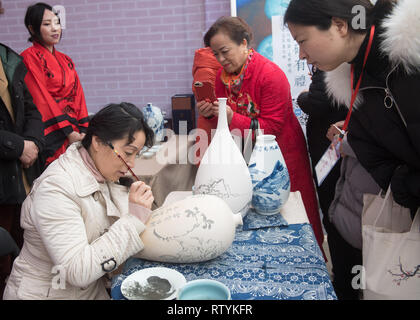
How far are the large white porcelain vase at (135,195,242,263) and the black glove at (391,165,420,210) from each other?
462 millimetres

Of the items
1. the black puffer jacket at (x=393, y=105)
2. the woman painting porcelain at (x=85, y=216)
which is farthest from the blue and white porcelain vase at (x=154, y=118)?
the black puffer jacket at (x=393, y=105)

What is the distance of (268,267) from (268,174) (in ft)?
1.15

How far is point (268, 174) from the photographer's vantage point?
1303 millimetres

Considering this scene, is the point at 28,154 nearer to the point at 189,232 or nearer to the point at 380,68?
the point at 189,232

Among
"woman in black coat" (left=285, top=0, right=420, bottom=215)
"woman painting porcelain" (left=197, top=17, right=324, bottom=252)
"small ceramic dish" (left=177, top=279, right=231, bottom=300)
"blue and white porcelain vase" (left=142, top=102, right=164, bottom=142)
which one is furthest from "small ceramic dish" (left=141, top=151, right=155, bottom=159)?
"small ceramic dish" (left=177, top=279, right=231, bottom=300)

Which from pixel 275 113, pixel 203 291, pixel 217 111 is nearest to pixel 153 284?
pixel 203 291

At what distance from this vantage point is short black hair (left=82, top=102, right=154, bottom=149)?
1183mm

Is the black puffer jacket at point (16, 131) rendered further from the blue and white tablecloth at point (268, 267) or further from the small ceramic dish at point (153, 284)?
the small ceramic dish at point (153, 284)

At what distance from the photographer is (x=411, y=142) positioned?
1026 millimetres

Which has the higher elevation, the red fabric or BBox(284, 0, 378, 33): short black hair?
BBox(284, 0, 378, 33): short black hair

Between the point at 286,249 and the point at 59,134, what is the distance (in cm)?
183

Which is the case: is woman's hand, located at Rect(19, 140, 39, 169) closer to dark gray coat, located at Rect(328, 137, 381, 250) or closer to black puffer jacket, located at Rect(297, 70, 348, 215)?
black puffer jacket, located at Rect(297, 70, 348, 215)

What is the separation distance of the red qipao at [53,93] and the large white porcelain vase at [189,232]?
156 cm

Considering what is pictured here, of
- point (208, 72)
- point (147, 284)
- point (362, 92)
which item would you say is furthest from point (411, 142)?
point (208, 72)
